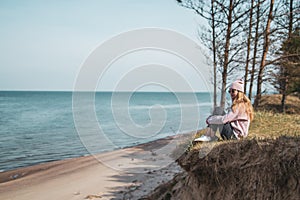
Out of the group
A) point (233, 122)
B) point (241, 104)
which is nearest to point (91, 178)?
point (233, 122)

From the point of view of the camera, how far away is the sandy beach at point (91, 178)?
10.1 meters

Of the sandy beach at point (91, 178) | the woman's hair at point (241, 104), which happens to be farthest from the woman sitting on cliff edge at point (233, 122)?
the sandy beach at point (91, 178)

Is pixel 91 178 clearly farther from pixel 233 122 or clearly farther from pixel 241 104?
pixel 241 104

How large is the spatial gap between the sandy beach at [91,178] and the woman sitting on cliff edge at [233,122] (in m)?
3.99

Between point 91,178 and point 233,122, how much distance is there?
8.19 meters

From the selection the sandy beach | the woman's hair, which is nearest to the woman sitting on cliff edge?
the woman's hair

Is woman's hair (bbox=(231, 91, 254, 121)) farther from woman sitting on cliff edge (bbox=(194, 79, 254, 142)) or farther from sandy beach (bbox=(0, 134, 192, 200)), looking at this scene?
sandy beach (bbox=(0, 134, 192, 200))

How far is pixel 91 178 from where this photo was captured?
12445 mm

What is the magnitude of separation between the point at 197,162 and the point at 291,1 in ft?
43.5

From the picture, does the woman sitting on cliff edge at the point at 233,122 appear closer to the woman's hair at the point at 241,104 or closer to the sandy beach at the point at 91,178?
the woman's hair at the point at 241,104

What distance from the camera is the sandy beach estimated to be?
399 inches

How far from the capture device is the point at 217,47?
11.9 metres

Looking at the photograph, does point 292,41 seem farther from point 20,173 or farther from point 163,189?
point 20,173

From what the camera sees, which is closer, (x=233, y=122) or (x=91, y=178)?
(x=233, y=122)
